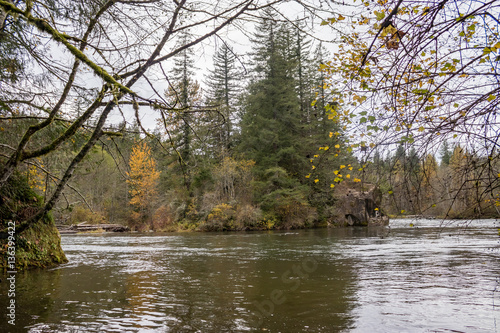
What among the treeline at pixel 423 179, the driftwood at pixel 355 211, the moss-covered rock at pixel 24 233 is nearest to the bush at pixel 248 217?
the driftwood at pixel 355 211

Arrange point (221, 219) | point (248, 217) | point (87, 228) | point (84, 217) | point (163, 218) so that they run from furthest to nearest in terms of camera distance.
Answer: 1. point (84, 217)
2. point (163, 218)
3. point (87, 228)
4. point (221, 219)
5. point (248, 217)

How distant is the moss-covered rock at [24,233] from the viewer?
707cm

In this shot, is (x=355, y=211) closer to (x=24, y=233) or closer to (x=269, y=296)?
(x=269, y=296)

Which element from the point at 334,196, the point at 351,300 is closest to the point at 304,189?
the point at 334,196

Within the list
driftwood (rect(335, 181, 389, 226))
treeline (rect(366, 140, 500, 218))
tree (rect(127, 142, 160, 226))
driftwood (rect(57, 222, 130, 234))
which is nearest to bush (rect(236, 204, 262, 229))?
driftwood (rect(335, 181, 389, 226))

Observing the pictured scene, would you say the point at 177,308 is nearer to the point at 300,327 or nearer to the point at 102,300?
the point at 102,300

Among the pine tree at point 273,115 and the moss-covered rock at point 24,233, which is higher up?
the pine tree at point 273,115

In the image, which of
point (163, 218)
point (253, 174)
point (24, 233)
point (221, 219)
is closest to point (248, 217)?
point (221, 219)

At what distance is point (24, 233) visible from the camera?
7.78 meters

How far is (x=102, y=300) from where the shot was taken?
536 centimetres

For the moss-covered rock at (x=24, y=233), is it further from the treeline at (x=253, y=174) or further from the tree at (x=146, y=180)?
the tree at (x=146, y=180)

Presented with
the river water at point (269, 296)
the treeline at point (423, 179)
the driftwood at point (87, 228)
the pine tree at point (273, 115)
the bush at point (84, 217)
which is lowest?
the driftwood at point (87, 228)

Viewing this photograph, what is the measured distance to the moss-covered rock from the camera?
7.07 metres

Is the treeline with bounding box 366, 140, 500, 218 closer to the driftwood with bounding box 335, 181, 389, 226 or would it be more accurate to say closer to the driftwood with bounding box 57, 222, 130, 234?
the driftwood with bounding box 335, 181, 389, 226
